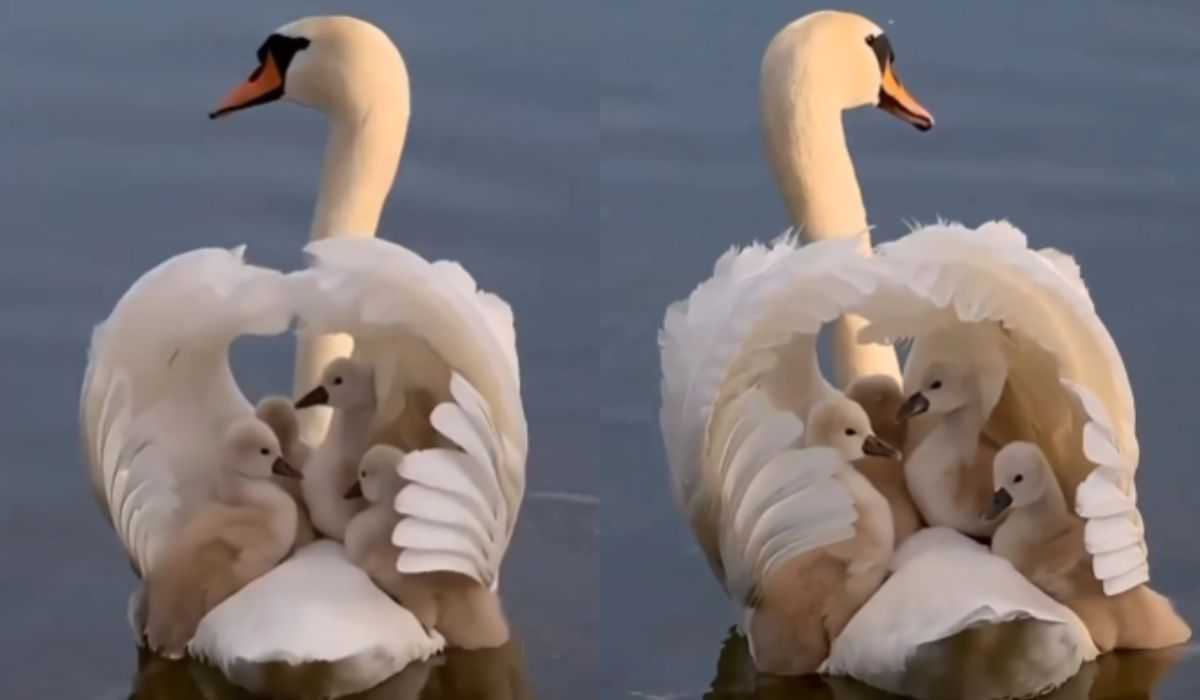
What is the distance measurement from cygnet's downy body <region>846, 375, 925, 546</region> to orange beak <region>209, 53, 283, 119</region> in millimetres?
1405

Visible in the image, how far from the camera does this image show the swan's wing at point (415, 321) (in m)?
4.08

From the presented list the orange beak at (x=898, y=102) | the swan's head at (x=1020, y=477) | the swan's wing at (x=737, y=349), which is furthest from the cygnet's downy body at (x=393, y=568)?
the orange beak at (x=898, y=102)

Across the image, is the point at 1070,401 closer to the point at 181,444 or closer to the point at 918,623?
the point at 918,623

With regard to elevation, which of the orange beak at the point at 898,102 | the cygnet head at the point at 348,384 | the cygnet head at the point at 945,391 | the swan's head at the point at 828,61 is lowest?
the cygnet head at the point at 348,384

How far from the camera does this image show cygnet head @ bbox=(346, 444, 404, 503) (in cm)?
416

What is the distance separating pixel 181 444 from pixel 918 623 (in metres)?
1.27

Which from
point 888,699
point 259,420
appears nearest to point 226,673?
point 259,420

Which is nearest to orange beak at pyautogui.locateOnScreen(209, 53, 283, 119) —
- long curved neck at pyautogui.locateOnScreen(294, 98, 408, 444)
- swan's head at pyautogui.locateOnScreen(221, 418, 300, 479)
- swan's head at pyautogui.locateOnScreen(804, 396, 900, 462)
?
long curved neck at pyautogui.locateOnScreen(294, 98, 408, 444)

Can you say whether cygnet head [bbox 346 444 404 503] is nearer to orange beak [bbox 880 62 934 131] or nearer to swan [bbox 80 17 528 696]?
swan [bbox 80 17 528 696]

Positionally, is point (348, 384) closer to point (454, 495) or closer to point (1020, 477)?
point (454, 495)

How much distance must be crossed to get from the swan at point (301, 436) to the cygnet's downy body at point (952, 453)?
65 cm

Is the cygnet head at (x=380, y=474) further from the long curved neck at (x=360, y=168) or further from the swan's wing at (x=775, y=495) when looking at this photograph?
the long curved neck at (x=360, y=168)

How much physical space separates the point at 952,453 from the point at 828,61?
0.97 metres

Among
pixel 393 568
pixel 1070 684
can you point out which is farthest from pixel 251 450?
pixel 1070 684
